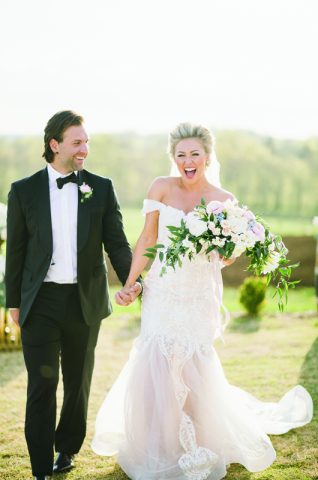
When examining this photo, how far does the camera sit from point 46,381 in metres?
4.08

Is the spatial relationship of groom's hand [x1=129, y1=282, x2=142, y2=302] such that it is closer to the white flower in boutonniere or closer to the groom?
the groom

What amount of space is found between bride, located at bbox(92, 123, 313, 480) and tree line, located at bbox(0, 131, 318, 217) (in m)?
18.4

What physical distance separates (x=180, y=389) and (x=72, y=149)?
5.84ft

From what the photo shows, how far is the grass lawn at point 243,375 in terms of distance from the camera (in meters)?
4.54

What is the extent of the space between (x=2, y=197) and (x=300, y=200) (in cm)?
1066

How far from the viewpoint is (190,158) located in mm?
4328

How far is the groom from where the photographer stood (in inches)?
162

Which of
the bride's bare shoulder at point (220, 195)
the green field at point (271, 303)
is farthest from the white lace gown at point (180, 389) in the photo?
the green field at point (271, 303)

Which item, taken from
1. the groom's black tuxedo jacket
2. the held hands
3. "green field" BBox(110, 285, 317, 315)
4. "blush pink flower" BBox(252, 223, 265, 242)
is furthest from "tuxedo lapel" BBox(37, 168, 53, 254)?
"green field" BBox(110, 285, 317, 315)

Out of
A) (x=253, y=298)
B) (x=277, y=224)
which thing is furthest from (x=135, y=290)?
(x=277, y=224)

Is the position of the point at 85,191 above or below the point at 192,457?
above

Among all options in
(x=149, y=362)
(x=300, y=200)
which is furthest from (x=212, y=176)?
(x=300, y=200)

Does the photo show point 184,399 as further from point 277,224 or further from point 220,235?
point 277,224

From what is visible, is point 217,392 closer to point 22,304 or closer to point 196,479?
point 196,479
